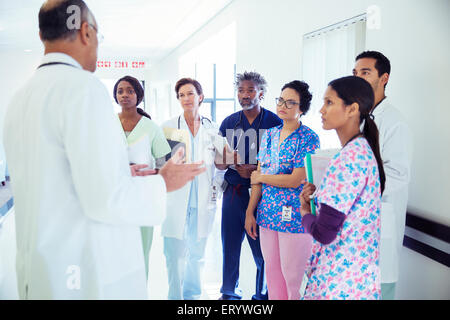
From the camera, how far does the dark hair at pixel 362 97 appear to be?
3.30 feet

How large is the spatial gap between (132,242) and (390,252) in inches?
46.7

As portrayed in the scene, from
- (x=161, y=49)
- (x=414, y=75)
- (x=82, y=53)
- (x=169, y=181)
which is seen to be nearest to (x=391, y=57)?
(x=414, y=75)

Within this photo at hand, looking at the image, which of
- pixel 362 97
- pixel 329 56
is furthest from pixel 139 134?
pixel 329 56

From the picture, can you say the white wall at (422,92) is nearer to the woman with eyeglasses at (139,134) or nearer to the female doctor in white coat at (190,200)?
the female doctor in white coat at (190,200)

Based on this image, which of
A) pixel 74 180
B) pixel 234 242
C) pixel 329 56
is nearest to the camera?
pixel 74 180

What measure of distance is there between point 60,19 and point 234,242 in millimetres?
1511

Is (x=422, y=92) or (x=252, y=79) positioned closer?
(x=422, y=92)

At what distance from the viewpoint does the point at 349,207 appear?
3.08 feet

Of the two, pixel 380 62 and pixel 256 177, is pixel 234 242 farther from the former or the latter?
pixel 380 62

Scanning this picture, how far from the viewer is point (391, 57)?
5.57ft

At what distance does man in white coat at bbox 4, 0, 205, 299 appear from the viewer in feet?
2.60

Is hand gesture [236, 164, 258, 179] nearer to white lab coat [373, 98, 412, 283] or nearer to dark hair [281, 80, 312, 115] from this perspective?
dark hair [281, 80, 312, 115]

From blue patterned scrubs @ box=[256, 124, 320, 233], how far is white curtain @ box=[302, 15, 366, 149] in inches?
33.3

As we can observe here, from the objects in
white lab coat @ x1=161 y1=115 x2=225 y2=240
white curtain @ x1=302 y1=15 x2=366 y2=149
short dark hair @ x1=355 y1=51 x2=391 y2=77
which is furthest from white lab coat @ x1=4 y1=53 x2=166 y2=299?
white curtain @ x1=302 y1=15 x2=366 y2=149
